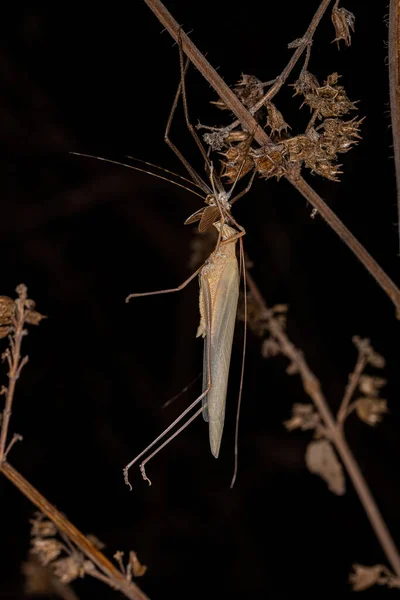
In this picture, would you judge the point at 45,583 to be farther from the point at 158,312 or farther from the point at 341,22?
the point at 341,22

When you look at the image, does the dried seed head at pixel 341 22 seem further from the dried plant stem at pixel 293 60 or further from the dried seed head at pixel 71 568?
the dried seed head at pixel 71 568

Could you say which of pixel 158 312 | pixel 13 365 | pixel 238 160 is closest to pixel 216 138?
pixel 238 160

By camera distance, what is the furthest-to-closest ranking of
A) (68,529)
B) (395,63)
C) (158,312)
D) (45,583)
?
(158,312) → (45,583) → (68,529) → (395,63)

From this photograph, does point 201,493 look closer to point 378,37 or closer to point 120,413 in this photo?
point 120,413

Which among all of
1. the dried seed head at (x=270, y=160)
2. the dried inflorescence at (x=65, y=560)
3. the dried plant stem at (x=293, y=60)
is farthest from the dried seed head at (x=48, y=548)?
the dried plant stem at (x=293, y=60)

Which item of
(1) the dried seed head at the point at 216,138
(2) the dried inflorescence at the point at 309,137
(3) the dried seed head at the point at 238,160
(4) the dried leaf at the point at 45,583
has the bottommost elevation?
(4) the dried leaf at the point at 45,583

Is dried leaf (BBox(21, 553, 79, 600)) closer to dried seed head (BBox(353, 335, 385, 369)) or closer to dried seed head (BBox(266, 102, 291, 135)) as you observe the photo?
dried seed head (BBox(353, 335, 385, 369))

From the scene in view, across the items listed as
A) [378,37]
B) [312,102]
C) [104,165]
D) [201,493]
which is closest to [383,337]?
[201,493]
